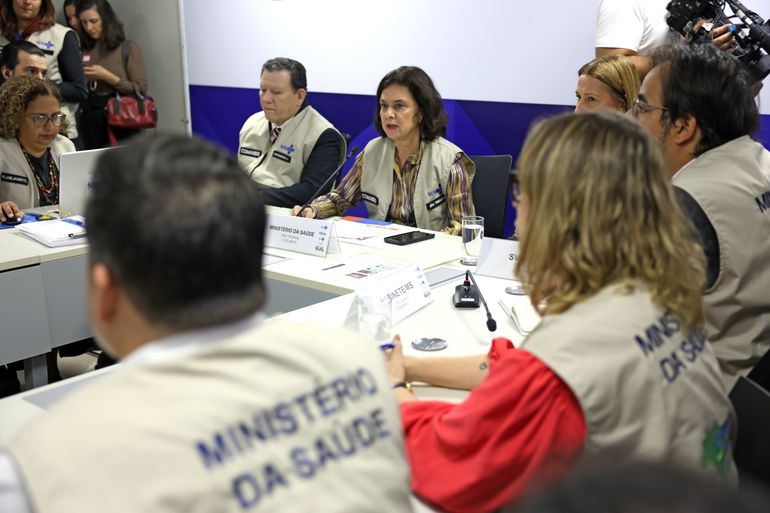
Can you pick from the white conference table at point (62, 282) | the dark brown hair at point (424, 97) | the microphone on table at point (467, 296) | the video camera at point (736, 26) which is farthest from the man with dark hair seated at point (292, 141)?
the microphone on table at point (467, 296)

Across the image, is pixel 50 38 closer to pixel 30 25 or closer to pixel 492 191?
pixel 30 25

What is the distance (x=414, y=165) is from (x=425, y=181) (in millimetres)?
89

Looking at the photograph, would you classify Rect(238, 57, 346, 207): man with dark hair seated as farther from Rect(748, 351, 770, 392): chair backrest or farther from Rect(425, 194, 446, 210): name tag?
Rect(748, 351, 770, 392): chair backrest

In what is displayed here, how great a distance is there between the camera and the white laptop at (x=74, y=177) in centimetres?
297

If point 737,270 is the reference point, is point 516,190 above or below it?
above

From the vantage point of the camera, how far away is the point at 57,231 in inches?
116

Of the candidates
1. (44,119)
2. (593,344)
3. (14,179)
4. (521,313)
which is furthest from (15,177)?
(593,344)

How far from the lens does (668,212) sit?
1.19m

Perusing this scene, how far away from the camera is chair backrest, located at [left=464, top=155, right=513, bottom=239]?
3312 mm

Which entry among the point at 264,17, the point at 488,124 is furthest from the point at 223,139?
the point at 488,124

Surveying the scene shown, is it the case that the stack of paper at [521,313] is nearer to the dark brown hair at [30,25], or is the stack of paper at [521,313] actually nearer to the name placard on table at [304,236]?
the name placard on table at [304,236]

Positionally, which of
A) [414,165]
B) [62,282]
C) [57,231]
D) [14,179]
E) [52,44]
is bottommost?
[62,282]

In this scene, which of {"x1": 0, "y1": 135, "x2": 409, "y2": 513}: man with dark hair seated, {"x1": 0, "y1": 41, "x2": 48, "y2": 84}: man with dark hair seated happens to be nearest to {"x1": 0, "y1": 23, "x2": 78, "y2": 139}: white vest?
{"x1": 0, "y1": 41, "x2": 48, "y2": 84}: man with dark hair seated

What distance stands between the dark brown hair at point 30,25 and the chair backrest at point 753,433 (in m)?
4.58
